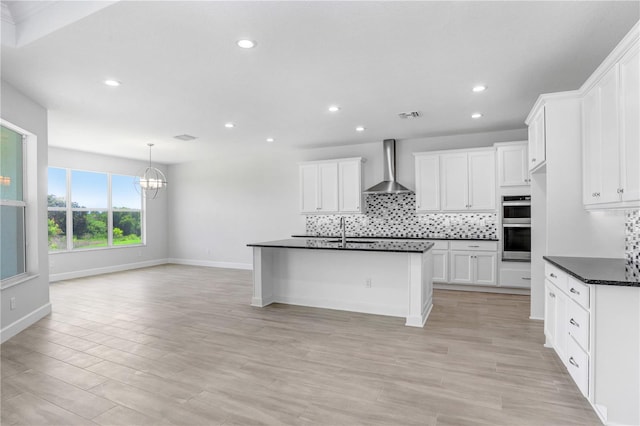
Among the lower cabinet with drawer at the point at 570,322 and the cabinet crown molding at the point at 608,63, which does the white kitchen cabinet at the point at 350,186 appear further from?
the lower cabinet with drawer at the point at 570,322

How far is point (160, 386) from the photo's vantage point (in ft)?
8.76

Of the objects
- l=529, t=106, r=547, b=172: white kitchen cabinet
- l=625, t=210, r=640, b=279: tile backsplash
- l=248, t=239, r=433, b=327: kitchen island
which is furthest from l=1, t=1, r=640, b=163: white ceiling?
l=248, t=239, r=433, b=327: kitchen island

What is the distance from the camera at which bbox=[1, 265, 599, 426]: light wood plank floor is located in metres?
2.31

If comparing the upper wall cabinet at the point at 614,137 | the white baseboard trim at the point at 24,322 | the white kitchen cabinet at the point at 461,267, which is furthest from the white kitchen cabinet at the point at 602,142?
the white baseboard trim at the point at 24,322

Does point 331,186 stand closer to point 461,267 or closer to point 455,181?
point 455,181

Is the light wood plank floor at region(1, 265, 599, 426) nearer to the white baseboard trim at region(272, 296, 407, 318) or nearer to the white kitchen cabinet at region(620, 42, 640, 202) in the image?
the white baseboard trim at region(272, 296, 407, 318)

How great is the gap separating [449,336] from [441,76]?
2.73 m

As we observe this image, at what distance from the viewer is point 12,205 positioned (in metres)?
4.05

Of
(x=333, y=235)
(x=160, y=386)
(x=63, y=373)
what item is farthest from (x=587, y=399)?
(x=333, y=235)

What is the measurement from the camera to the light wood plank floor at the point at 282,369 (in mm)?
2309

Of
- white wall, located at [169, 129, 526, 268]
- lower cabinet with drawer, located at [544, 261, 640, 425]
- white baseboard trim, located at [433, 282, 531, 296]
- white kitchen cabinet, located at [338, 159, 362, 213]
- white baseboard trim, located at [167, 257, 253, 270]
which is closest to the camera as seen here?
lower cabinet with drawer, located at [544, 261, 640, 425]

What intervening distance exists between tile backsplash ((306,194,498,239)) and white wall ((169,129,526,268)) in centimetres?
39

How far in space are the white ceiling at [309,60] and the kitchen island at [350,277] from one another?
1888 mm

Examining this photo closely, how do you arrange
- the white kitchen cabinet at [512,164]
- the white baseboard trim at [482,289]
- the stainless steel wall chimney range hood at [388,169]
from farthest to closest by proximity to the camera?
the stainless steel wall chimney range hood at [388,169] → the white baseboard trim at [482,289] → the white kitchen cabinet at [512,164]
